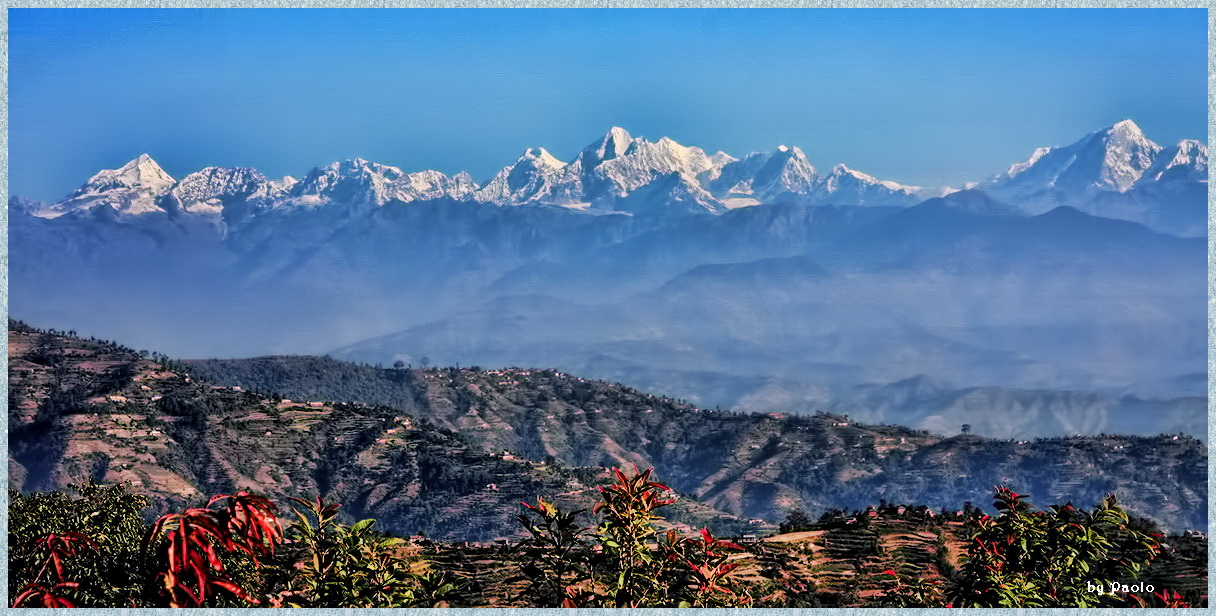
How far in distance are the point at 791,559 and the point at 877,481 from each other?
60.8 m

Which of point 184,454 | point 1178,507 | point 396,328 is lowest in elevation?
point 1178,507

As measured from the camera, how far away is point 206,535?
7211 mm

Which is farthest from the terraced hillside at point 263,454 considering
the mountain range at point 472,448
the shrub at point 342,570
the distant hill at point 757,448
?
the shrub at point 342,570

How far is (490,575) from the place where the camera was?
2186 cm

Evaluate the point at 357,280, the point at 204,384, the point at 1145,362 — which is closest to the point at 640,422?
the point at 204,384

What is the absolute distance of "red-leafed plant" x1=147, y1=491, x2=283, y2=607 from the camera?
693 cm

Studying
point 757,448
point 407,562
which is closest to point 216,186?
point 757,448

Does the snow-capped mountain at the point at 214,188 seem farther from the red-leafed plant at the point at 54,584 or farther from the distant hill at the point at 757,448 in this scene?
the red-leafed plant at the point at 54,584

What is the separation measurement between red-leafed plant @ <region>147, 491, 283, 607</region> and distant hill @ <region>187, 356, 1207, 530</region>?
6853 cm

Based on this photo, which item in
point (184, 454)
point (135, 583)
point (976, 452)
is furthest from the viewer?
point (976, 452)

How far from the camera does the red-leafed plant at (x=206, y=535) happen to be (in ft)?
22.7

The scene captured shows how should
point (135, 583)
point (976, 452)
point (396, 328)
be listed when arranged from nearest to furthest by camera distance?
point (135, 583) → point (976, 452) → point (396, 328)

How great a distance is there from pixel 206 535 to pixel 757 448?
84450mm

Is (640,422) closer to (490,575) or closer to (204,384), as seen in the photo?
(204,384)
